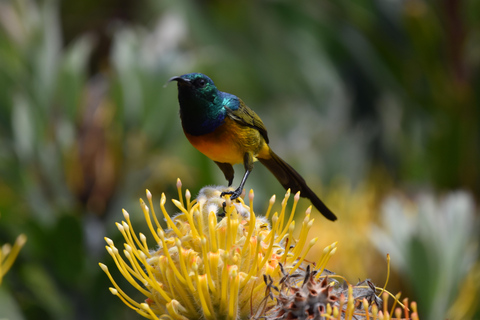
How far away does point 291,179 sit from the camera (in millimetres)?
1553

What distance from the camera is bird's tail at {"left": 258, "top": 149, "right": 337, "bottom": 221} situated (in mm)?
1520

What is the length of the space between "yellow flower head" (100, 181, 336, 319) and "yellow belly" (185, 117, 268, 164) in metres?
0.10

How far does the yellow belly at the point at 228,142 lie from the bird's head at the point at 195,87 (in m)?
0.08

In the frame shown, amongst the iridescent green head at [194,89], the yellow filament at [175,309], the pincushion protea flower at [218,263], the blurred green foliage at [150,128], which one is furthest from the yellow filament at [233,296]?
the blurred green foliage at [150,128]

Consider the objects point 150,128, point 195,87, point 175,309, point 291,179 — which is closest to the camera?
point 195,87

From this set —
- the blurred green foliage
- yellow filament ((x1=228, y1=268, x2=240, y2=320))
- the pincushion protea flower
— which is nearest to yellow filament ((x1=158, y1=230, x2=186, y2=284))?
the pincushion protea flower

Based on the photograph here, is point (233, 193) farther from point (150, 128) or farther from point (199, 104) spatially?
point (150, 128)

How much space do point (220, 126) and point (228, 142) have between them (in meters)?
0.04

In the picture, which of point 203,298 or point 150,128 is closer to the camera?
point 203,298

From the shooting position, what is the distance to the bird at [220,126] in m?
1.30

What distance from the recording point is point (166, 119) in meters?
3.40

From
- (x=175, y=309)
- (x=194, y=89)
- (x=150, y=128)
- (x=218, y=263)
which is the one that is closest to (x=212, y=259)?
(x=218, y=263)

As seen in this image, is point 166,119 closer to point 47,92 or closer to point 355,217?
point 47,92

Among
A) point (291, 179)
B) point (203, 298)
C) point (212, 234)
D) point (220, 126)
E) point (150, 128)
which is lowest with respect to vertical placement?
point (150, 128)
